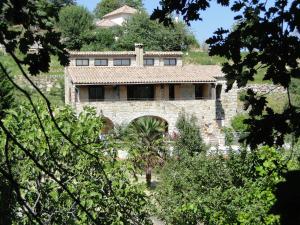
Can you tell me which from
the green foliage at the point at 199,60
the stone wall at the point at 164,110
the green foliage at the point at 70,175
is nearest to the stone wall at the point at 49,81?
the green foliage at the point at 199,60

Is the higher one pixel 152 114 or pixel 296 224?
pixel 296 224

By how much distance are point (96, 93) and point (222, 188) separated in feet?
73.2

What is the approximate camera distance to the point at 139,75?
34.4m

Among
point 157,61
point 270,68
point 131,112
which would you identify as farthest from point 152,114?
point 270,68

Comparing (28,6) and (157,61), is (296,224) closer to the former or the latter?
(28,6)

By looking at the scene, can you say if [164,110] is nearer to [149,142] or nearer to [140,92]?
[140,92]

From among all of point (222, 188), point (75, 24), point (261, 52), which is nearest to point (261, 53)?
point (261, 52)

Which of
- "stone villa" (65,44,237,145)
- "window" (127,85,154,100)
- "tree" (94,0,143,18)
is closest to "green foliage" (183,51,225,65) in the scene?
"stone villa" (65,44,237,145)

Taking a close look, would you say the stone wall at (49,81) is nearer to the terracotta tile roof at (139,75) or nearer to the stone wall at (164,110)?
the terracotta tile roof at (139,75)

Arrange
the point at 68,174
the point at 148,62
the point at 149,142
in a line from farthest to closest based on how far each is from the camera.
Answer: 1. the point at 148,62
2. the point at 149,142
3. the point at 68,174

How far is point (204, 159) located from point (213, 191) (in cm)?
188

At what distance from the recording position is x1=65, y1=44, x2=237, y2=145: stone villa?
3331 cm

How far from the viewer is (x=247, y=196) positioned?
9.62 metres

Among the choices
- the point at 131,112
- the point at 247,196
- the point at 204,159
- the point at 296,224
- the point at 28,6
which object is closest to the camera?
the point at 296,224
